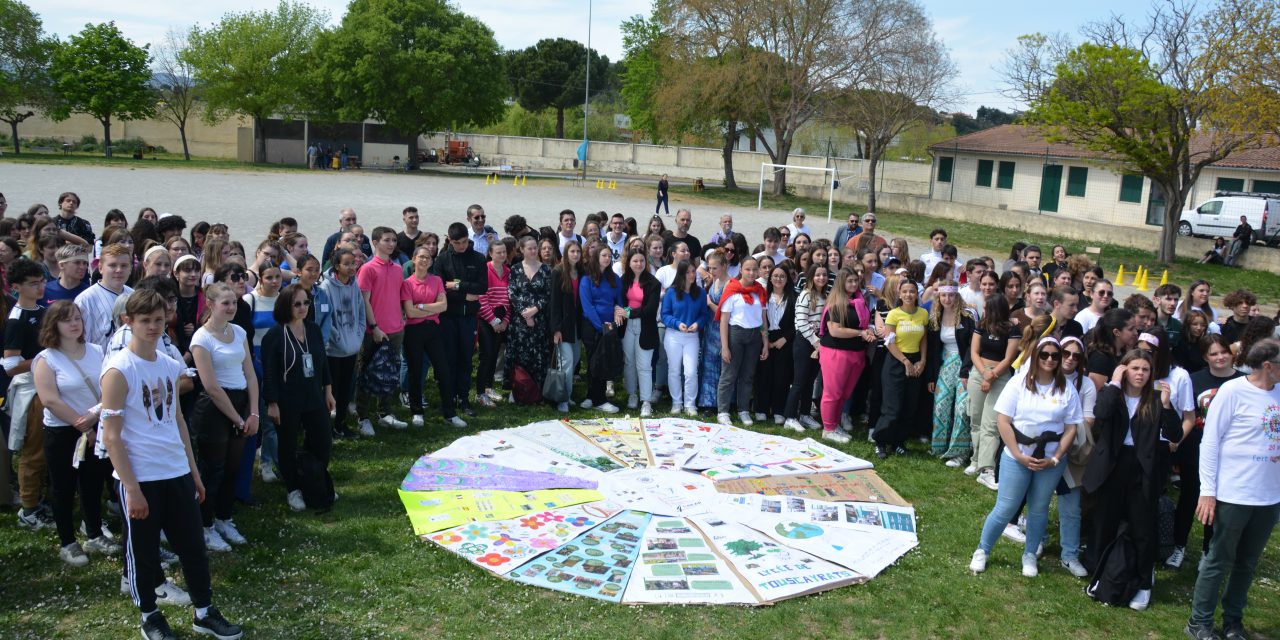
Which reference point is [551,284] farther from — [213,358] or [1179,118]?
[1179,118]

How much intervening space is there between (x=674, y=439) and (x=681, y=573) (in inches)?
111

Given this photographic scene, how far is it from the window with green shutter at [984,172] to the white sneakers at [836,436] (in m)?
37.1

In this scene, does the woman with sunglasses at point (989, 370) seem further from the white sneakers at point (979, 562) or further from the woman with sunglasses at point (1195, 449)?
the white sneakers at point (979, 562)

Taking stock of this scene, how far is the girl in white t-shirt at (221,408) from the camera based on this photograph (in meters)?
6.02

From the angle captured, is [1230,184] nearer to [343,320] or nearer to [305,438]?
[343,320]

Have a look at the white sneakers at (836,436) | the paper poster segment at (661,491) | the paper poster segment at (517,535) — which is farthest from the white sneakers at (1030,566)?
the paper poster segment at (517,535)

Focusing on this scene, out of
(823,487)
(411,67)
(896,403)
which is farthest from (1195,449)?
(411,67)

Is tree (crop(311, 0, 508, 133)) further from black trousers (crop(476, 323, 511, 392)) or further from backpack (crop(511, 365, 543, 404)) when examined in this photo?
backpack (crop(511, 365, 543, 404))

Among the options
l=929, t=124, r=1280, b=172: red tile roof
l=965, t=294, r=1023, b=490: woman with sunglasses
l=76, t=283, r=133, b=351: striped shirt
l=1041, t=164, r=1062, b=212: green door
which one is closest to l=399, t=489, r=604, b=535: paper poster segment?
l=76, t=283, r=133, b=351: striped shirt

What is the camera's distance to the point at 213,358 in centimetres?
613

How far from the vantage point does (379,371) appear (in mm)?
8805

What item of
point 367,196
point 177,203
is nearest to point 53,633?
point 177,203

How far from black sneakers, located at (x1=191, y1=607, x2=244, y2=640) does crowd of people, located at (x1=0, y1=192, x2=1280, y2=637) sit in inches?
0.6

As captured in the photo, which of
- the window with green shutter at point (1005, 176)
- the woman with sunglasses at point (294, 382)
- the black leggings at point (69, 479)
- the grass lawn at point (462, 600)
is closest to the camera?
the grass lawn at point (462, 600)
